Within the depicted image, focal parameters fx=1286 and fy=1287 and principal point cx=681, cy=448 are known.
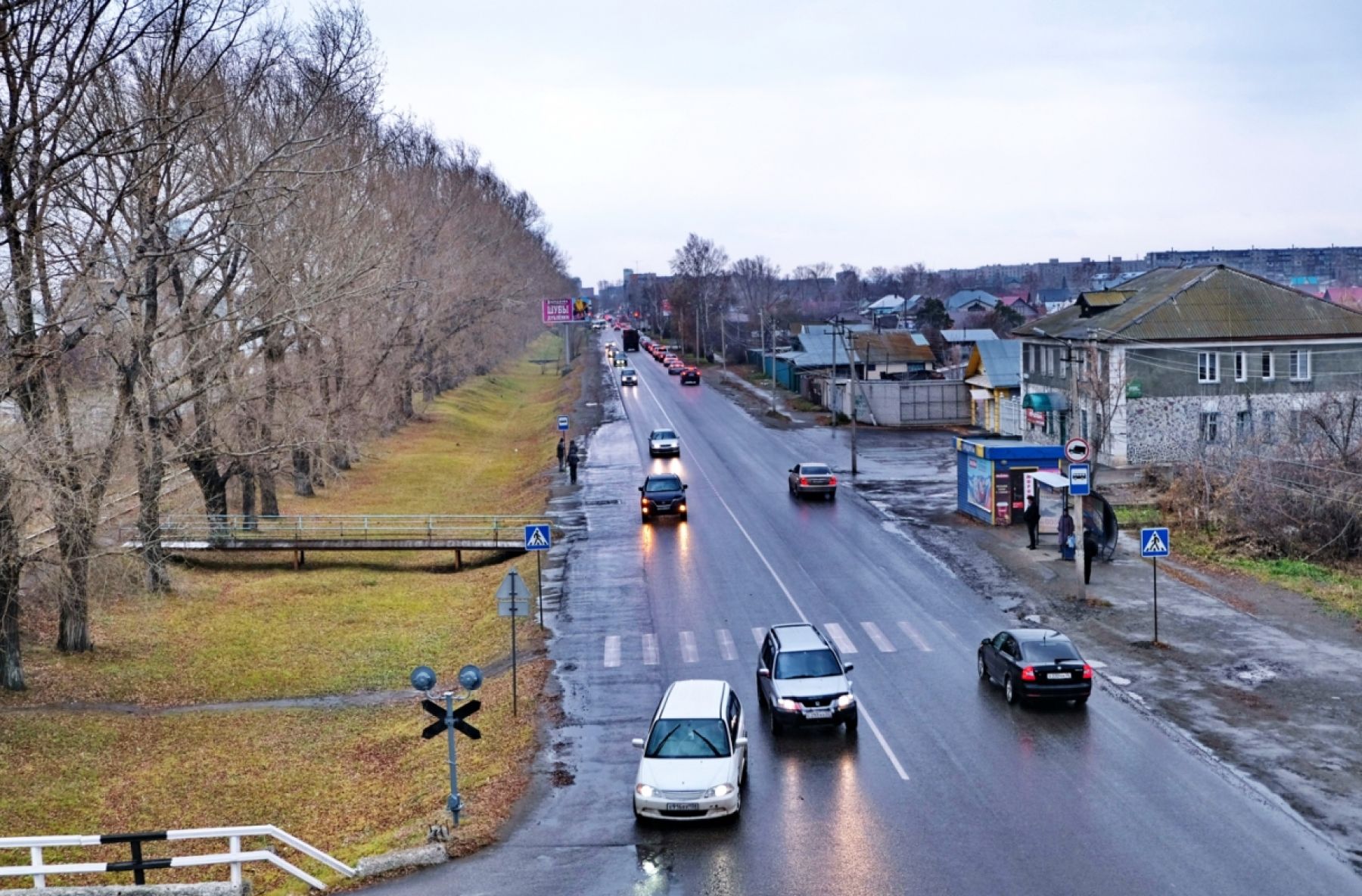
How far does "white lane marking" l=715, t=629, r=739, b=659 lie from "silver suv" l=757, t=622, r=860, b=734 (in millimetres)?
3170

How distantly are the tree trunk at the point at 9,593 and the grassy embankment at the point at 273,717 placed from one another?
533 millimetres

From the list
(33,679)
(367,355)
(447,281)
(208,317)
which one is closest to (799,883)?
(33,679)

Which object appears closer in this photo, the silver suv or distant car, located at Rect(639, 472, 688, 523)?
the silver suv

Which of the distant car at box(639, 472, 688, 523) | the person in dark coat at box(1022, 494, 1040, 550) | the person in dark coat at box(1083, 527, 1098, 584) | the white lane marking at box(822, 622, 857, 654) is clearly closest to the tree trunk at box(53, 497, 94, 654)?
the white lane marking at box(822, 622, 857, 654)

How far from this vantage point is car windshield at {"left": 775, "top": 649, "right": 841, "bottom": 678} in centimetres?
2141

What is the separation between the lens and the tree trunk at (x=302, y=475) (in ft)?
170

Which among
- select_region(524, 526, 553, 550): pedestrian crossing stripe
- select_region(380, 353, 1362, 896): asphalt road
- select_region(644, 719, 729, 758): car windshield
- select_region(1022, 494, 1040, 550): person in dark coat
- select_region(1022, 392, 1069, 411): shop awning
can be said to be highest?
select_region(1022, 392, 1069, 411): shop awning

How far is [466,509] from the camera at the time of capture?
51.0 m

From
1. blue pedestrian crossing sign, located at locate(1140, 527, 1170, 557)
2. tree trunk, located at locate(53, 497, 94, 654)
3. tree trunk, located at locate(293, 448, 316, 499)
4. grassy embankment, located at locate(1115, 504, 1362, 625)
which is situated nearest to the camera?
tree trunk, located at locate(53, 497, 94, 654)

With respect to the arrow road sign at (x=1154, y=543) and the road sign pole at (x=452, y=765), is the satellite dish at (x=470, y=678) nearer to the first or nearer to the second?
the road sign pole at (x=452, y=765)

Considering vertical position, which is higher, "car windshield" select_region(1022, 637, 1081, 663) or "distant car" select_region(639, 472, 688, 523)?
"distant car" select_region(639, 472, 688, 523)

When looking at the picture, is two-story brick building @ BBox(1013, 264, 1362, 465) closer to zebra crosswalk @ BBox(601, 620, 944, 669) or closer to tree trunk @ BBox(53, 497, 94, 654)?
zebra crosswalk @ BBox(601, 620, 944, 669)

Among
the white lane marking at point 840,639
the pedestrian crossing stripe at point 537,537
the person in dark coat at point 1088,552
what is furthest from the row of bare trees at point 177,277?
the person in dark coat at point 1088,552

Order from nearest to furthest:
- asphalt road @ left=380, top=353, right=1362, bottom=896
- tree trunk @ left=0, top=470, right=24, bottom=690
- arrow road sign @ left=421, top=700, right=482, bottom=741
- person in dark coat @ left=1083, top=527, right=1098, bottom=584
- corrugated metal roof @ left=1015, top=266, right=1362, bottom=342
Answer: asphalt road @ left=380, top=353, right=1362, bottom=896, arrow road sign @ left=421, top=700, right=482, bottom=741, tree trunk @ left=0, top=470, right=24, bottom=690, person in dark coat @ left=1083, top=527, right=1098, bottom=584, corrugated metal roof @ left=1015, top=266, right=1362, bottom=342
